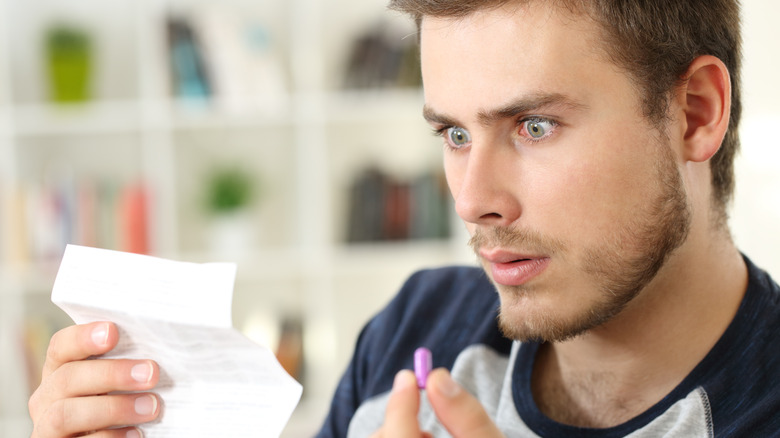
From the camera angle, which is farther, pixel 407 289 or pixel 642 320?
pixel 407 289

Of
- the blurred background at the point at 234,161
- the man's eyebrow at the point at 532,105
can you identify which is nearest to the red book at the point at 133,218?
the blurred background at the point at 234,161

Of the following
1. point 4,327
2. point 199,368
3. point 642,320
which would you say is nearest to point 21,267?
point 4,327

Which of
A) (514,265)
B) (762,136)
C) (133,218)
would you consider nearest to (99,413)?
(514,265)

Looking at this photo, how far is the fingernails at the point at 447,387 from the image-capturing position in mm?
741

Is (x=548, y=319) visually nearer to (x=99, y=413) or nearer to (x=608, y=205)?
(x=608, y=205)

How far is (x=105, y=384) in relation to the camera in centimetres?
96

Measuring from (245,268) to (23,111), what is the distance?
0.92 meters

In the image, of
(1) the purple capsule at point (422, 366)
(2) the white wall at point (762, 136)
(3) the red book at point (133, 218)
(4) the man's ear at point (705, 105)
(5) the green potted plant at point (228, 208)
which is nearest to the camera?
(1) the purple capsule at point (422, 366)

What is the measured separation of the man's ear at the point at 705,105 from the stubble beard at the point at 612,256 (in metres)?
0.05

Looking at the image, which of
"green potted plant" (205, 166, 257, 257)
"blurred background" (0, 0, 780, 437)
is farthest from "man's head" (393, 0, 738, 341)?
"green potted plant" (205, 166, 257, 257)

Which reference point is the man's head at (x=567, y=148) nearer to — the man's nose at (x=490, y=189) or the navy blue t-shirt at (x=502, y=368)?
the man's nose at (x=490, y=189)

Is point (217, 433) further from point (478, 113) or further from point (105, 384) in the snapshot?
point (478, 113)

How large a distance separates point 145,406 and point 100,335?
94mm

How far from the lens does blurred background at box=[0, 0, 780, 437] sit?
9.32ft
